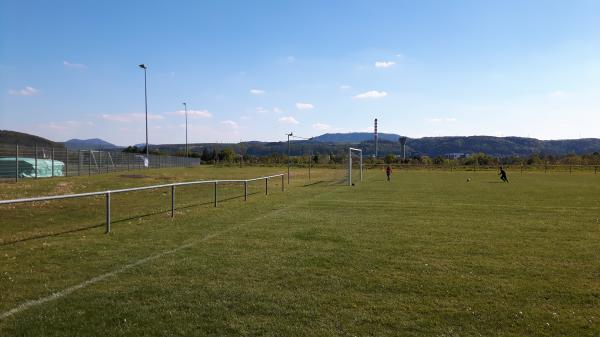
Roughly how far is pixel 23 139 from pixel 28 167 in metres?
30.2

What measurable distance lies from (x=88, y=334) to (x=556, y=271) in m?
6.42

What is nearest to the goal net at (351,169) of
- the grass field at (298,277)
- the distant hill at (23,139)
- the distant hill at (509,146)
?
the grass field at (298,277)

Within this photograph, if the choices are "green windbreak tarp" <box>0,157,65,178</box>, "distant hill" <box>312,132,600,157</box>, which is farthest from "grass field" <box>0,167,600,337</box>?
"distant hill" <box>312,132,600,157</box>

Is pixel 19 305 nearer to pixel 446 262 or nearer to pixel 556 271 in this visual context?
pixel 446 262

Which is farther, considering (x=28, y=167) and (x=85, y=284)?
(x=28, y=167)

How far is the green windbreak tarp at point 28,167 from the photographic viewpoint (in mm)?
31297

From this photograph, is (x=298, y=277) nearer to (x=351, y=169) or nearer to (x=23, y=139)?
(x=351, y=169)

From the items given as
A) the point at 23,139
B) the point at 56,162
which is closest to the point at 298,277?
the point at 56,162

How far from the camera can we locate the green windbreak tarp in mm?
31297

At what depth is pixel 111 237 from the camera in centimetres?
966

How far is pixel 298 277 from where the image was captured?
659cm

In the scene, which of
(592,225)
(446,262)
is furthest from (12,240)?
(592,225)

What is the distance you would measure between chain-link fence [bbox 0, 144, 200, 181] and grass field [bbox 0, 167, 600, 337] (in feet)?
71.2

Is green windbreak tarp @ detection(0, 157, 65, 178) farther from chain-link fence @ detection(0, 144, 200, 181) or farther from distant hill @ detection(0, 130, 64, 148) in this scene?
distant hill @ detection(0, 130, 64, 148)
